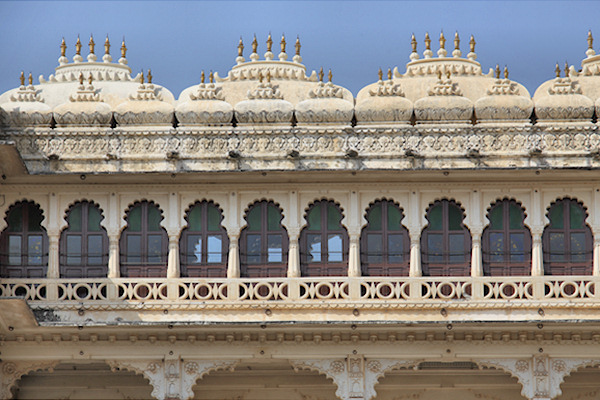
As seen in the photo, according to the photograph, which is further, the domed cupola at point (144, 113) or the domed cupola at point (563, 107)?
the domed cupola at point (144, 113)

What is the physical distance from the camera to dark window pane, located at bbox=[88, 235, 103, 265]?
20.1 metres

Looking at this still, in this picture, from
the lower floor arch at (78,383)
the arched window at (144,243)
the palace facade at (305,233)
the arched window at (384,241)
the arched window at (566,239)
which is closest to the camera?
the palace facade at (305,233)

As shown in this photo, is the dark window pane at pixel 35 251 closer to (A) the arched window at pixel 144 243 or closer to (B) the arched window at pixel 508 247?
(A) the arched window at pixel 144 243

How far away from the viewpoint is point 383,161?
778 inches

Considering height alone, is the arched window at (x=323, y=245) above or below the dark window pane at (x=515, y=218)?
below

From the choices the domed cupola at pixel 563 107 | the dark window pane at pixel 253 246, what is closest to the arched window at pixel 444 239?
the domed cupola at pixel 563 107

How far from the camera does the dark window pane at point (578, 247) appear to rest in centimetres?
1981

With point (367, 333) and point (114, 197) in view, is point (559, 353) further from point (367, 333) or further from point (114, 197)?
point (114, 197)

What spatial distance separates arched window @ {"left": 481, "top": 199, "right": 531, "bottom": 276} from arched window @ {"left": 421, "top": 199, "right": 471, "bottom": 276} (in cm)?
32

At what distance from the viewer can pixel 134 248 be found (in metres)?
20.1

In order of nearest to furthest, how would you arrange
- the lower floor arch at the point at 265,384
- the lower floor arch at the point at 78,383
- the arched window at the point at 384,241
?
the arched window at the point at 384,241, the lower floor arch at the point at 265,384, the lower floor arch at the point at 78,383

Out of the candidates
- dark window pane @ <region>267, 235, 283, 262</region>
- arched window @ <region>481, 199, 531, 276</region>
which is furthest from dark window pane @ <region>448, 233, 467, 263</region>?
dark window pane @ <region>267, 235, 283, 262</region>

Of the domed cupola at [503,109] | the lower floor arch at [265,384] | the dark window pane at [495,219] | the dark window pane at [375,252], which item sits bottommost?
the lower floor arch at [265,384]

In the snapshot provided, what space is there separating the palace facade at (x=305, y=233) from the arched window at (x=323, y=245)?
21mm
